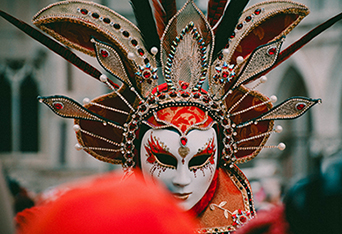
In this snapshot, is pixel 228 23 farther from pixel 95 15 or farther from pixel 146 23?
pixel 95 15

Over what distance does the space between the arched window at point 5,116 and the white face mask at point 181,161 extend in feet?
35.3

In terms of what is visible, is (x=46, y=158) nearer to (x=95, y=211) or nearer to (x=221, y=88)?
(x=221, y=88)

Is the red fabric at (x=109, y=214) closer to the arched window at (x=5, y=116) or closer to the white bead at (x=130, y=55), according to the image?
the white bead at (x=130, y=55)

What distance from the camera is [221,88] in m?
2.18

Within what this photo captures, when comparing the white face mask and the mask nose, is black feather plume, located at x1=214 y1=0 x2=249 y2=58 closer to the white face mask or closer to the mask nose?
the white face mask

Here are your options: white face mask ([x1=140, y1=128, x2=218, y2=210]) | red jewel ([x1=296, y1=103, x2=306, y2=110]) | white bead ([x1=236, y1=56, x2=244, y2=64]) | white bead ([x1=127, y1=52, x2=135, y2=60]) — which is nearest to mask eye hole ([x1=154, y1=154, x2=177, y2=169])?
white face mask ([x1=140, y1=128, x2=218, y2=210])

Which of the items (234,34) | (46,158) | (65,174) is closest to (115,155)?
(234,34)

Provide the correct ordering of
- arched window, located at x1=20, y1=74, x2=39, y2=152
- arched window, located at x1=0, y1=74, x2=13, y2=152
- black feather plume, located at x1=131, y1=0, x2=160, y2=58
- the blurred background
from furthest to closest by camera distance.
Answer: arched window, located at x1=20, y1=74, x2=39, y2=152
arched window, located at x1=0, y1=74, x2=13, y2=152
the blurred background
black feather plume, located at x1=131, y1=0, x2=160, y2=58

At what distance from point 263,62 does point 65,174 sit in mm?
9567

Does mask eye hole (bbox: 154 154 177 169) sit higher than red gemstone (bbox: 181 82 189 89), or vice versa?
red gemstone (bbox: 181 82 189 89)

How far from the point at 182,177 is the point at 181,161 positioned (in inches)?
3.0

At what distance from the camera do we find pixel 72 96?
37.8 ft

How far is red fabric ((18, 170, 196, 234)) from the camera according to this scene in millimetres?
724

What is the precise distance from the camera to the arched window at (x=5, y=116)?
38.5 ft
